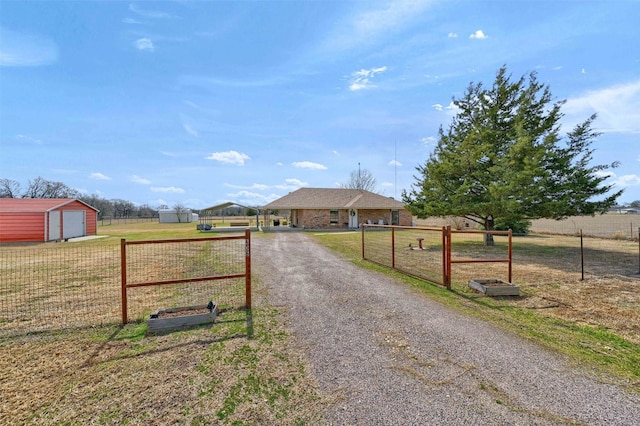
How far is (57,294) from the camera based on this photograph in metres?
6.57

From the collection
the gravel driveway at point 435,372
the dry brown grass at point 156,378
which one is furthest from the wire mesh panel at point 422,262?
the dry brown grass at point 156,378

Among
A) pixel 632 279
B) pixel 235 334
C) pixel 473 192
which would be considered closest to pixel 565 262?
pixel 632 279

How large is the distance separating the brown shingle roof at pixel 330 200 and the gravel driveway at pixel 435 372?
22998mm

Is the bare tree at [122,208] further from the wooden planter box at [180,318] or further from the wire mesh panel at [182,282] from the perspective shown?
the wooden planter box at [180,318]

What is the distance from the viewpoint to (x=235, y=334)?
4.37 metres

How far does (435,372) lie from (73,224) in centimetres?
2727

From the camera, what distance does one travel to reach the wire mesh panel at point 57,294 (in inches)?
196

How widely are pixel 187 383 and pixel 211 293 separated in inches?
147

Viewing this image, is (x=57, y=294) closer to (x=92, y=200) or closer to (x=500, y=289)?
(x=500, y=289)

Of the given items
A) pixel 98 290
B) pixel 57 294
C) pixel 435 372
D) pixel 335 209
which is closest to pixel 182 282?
pixel 98 290

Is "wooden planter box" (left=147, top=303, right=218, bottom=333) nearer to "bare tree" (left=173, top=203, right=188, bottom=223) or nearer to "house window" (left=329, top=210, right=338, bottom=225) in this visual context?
"house window" (left=329, top=210, right=338, bottom=225)

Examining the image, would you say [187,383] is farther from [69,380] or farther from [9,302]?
[9,302]

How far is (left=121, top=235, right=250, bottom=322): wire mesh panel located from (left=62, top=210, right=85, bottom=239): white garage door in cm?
1506

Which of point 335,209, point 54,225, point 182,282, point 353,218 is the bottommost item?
point 182,282
